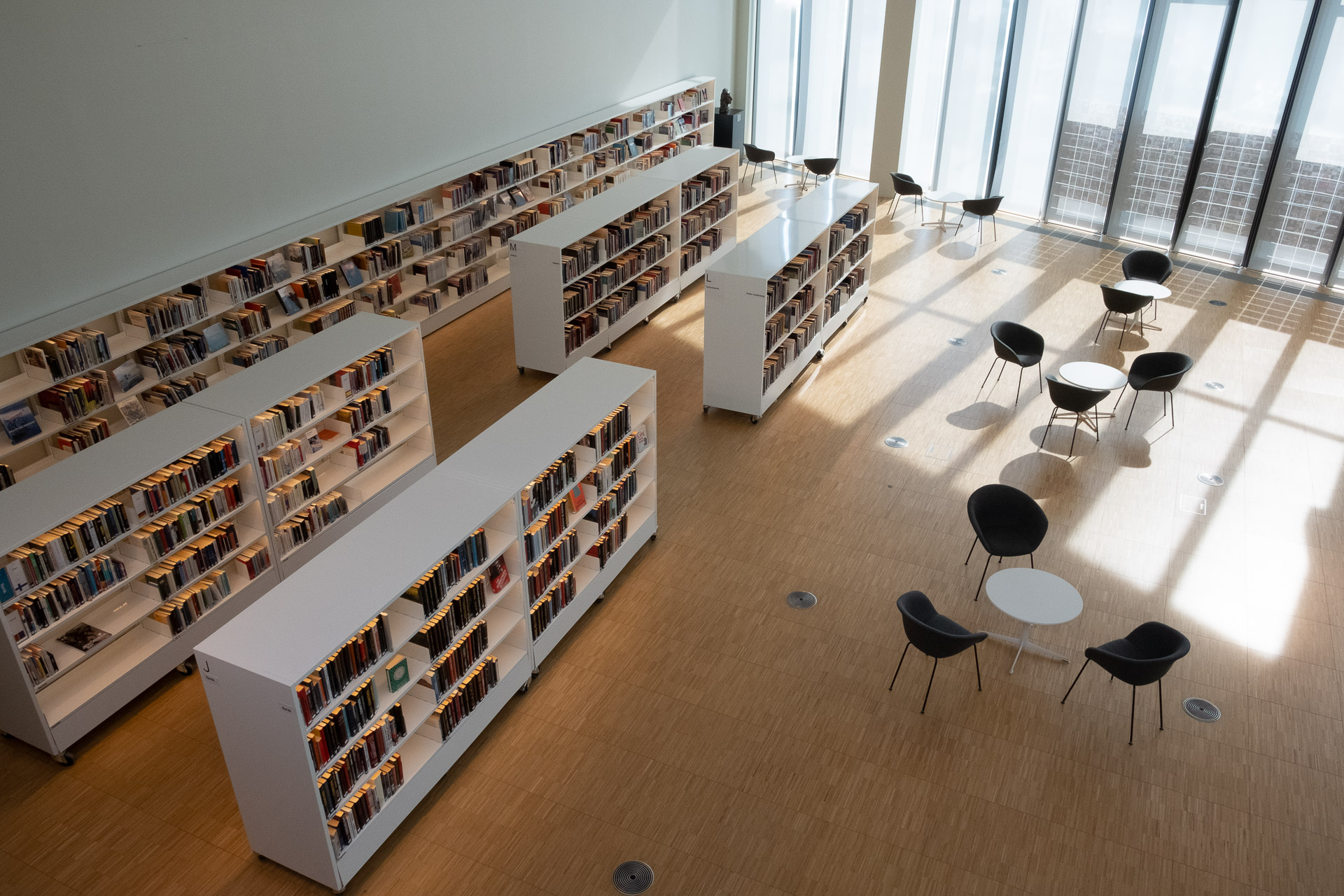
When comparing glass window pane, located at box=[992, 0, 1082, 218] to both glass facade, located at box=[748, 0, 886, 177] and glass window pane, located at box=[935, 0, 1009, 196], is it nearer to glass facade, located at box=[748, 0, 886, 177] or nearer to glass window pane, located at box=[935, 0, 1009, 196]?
glass window pane, located at box=[935, 0, 1009, 196]

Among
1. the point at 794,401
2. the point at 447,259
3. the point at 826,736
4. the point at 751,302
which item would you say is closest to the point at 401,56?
the point at 447,259

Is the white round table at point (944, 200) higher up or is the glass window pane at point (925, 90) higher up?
the glass window pane at point (925, 90)

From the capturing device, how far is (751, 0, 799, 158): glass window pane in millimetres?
15852

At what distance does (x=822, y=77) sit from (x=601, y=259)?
24.9ft

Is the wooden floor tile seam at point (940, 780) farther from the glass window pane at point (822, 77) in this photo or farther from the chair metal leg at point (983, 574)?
the glass window pane at point (822, 77)

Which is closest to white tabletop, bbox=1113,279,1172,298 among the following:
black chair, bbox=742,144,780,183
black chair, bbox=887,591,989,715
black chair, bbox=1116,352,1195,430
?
black chair, bbox=1116,352,1195,430

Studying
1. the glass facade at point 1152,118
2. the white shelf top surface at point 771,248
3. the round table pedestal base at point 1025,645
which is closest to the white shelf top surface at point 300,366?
the white shelf top surface at point 771,248

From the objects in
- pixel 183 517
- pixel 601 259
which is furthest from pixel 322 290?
pixel 183 517

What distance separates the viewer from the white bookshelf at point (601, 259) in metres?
9.53

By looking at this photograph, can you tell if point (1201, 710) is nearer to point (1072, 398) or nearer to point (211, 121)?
point (1072, 398)

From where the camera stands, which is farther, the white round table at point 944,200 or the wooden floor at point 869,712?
the white round table at point 944,200

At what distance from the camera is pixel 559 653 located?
662 centimetres

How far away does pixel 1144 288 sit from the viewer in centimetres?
1111

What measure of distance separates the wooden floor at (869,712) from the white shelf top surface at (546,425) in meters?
1.45
